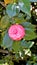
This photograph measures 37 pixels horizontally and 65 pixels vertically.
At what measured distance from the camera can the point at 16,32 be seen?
0.85 meters

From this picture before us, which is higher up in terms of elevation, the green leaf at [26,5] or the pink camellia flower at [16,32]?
A: the green leaf at [26,5]

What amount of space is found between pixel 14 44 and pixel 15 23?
10 centimetres

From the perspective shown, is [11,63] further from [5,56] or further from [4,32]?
[4,32]

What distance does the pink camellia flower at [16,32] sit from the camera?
2.78ft

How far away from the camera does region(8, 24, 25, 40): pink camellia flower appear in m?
0.85

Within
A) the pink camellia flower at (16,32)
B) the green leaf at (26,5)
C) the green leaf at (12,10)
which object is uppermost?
the green leaf at (26,5)

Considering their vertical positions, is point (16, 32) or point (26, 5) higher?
point (26, 5)

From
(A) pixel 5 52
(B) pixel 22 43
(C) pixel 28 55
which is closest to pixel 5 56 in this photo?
(A) pixel 5 52

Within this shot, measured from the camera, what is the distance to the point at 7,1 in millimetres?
918

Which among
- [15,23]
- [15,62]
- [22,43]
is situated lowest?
[15,62]

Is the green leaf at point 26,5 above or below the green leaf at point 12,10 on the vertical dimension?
above

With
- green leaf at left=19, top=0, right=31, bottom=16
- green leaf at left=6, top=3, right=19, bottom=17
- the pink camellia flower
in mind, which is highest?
green leaf at left=19, top=0, right=31, bottom=16

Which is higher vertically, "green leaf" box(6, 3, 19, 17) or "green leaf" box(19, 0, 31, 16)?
"green leaf" box(19, 0, 31, 16)

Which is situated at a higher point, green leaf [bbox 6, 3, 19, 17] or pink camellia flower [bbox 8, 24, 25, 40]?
green leaf [bbox 6, 3, 19, 17]
